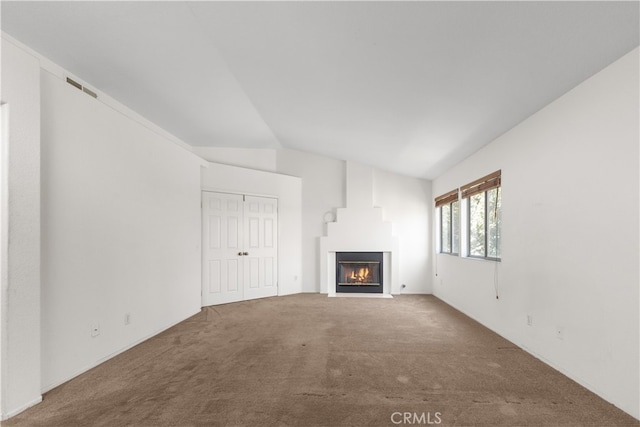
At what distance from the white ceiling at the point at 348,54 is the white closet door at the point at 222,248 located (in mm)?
1842

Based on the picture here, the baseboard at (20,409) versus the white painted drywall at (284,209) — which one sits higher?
the white painted drywall at (284,209)

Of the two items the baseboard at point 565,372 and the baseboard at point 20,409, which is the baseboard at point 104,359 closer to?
the baseboard at point 20,409

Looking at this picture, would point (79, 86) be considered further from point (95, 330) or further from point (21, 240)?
point (95, 330)

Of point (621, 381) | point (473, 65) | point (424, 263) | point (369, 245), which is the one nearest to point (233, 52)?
point (473, 65)

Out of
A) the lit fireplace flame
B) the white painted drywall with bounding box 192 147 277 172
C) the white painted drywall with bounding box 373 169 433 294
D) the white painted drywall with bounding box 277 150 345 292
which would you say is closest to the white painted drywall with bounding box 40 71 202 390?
the white painted drywall with bounding box 192 147 277 172

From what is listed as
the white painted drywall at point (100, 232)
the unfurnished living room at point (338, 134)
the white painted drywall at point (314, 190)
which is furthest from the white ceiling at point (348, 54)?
the white painted drywall at point (314, 190)

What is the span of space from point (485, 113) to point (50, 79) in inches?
159

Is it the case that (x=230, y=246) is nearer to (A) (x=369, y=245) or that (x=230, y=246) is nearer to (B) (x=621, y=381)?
(A) (x=369, y=245)

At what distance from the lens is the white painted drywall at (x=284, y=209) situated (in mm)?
5879

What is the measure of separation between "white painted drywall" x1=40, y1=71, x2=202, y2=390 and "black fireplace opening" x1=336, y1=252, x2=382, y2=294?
129 inches

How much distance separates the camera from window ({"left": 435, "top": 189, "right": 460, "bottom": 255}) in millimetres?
5371

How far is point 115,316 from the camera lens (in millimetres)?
3131

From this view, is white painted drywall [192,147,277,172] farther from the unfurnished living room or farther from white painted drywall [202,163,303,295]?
the unfurnished living room

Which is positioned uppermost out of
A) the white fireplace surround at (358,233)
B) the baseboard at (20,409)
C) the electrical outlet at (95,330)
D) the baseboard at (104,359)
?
the white fireplace surround at (358,233)
